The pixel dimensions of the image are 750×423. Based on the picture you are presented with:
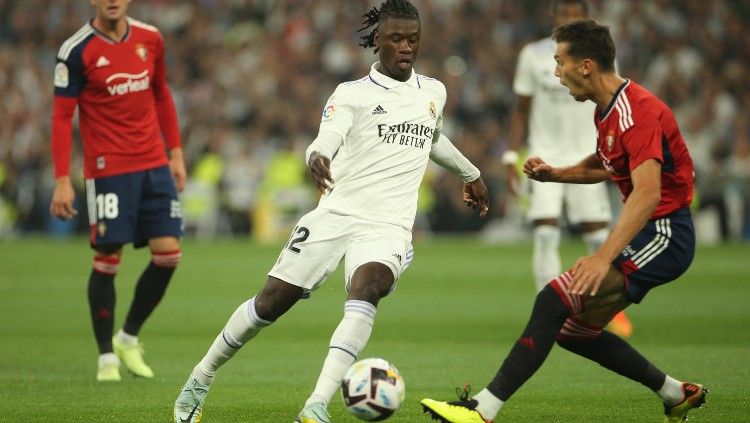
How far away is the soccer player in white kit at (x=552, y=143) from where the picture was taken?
11.2 meters

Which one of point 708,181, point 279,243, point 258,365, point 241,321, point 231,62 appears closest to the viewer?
point 241,321

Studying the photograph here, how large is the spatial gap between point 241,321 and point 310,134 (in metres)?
20.7

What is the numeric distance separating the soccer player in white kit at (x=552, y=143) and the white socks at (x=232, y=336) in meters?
4.83

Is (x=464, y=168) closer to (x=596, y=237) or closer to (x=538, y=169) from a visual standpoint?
(x=538, y=169)

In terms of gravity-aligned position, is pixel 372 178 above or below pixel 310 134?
above

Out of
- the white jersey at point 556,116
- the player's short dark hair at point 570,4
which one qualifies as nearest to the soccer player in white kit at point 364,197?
the player's short dark hair at point 570,4

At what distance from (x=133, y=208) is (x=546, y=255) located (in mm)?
3849

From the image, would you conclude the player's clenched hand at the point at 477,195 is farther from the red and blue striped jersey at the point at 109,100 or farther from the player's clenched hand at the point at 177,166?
the player's clenched hand at the point at 177,166

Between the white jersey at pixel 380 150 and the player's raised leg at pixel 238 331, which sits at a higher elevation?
the white jersey at pixel 380 150

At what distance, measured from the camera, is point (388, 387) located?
6109 millimetres

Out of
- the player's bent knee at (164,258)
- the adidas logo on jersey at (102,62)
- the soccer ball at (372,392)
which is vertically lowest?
the player's bent knee at (164,258)

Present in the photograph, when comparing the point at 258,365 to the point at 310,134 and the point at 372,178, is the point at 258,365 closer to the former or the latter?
the point at 372,178

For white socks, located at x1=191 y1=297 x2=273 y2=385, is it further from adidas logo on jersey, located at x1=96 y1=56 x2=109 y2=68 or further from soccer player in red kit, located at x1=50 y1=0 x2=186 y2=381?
adidas logo on jersey, located at x1=96 y1=56 x2=109 y2=68

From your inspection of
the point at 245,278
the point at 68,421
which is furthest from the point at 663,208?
the point at 245,278
